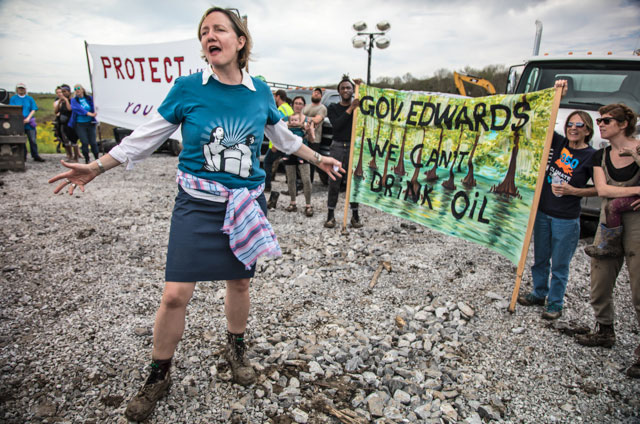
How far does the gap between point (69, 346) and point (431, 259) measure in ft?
12.2

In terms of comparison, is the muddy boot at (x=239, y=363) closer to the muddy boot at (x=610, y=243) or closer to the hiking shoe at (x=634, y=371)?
the hiking shoe at (x=634, y=371)

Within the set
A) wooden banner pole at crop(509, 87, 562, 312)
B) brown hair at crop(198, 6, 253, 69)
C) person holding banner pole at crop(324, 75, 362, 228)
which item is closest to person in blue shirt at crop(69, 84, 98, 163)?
person holding banner pole at crop(324, 75, 362, 228)

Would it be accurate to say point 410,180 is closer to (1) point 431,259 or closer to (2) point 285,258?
(1) point 431,259

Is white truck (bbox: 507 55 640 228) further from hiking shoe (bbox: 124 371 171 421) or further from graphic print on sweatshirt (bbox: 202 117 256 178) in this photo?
hiking shoe (bbox: 124 371 171 421)

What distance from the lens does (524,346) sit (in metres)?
2.96

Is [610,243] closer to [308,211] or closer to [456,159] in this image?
[456,159]

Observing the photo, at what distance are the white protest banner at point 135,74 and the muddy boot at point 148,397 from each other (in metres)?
5.44

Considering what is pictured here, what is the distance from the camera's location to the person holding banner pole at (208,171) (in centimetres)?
190

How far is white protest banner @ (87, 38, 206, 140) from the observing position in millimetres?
6406

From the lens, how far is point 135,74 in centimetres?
727

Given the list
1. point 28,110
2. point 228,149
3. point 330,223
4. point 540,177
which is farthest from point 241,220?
point 28,110

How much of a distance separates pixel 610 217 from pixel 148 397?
137 inches

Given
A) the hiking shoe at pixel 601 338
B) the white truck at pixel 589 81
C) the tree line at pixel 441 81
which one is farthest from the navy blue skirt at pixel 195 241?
the tree line at pixel 441 81

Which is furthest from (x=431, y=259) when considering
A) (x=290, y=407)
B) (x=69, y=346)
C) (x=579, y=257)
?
(x=69, y=346)
